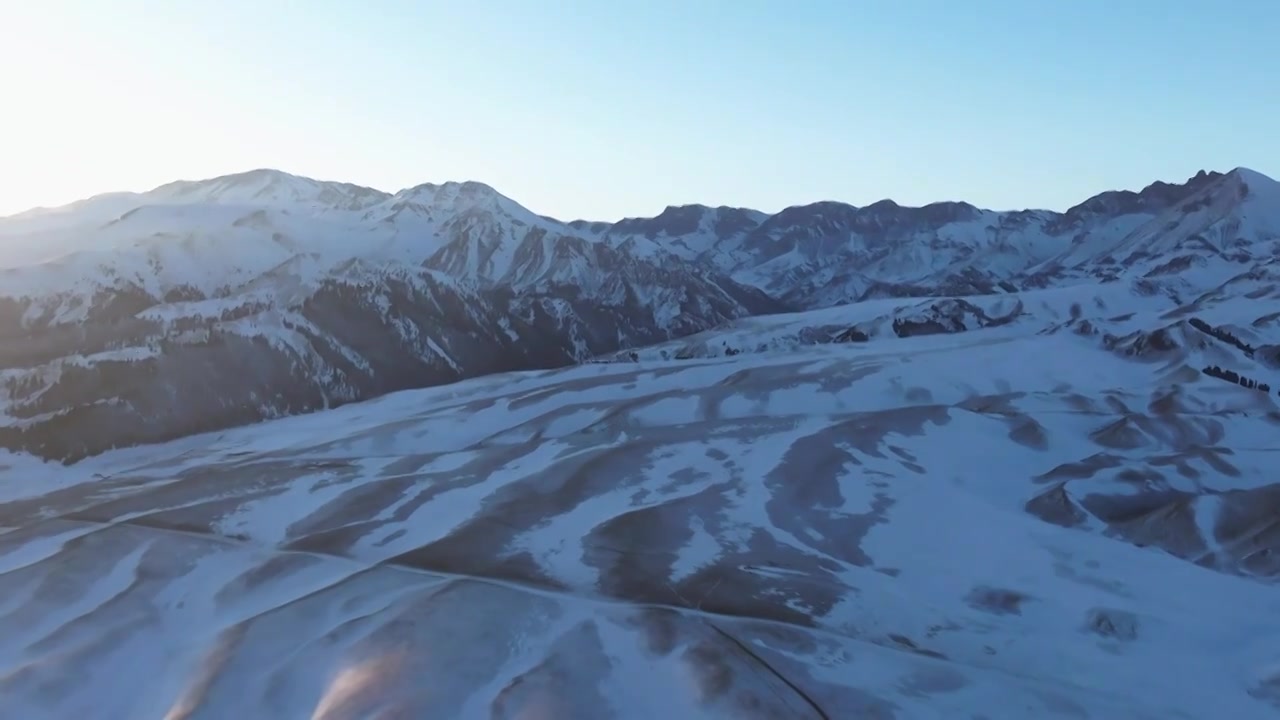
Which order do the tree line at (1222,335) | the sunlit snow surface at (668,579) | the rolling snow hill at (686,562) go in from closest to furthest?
the sunlit snow surface at (668,579) < the rolling snow hill at (686,562) < the tree line at (1222,335)

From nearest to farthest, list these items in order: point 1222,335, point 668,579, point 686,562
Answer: point 668,579 → point 686,562 → point 1222,335

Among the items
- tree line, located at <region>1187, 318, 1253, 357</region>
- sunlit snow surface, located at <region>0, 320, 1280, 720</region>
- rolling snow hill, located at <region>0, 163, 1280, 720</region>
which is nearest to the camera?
sunlit snow surface, located at <region>0, 320, 1280, 720</region>

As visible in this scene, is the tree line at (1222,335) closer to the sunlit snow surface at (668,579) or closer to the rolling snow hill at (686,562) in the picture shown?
the rolling snow hill at (686,562)

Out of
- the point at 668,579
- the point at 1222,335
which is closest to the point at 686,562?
the point at 668,579

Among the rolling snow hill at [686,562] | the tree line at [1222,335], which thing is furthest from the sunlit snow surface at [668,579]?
the tree line at [1222,335]

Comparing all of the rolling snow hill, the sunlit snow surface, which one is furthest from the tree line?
the sunlit snow surface

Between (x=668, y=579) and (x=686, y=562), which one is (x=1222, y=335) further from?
(x=668, y=579)

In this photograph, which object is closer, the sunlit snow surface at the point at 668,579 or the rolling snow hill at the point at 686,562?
the sunlit snow surface at the point at 668,579

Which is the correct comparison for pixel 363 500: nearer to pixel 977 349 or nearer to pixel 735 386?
pixel 735 386

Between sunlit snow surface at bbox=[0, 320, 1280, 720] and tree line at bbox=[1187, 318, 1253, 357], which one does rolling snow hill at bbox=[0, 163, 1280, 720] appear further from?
tree line at bbox=[1187, 318, 1253, 357]
